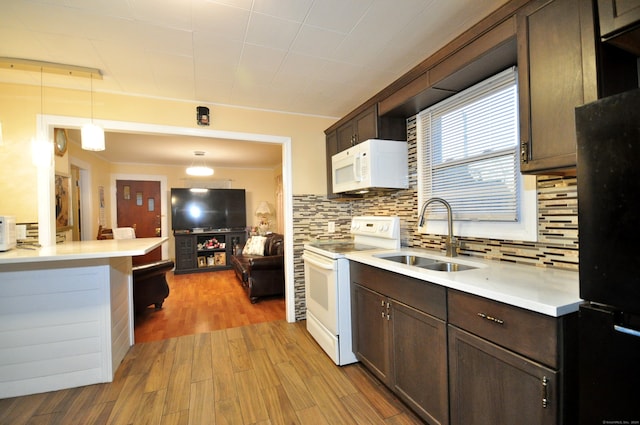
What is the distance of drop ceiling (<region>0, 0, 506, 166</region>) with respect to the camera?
A: 157 cm

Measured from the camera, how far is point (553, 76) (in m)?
1.15

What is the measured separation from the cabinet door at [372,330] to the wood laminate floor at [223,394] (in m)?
0.16

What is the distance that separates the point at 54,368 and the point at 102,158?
4575 millimetres

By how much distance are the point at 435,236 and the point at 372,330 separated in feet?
2.93

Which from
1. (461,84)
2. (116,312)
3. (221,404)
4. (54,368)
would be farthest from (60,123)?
(461,84)

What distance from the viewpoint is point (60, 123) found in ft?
7.88

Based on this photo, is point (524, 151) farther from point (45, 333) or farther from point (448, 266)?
point (45, 333)

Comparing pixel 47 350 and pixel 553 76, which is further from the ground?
pixel 553 76

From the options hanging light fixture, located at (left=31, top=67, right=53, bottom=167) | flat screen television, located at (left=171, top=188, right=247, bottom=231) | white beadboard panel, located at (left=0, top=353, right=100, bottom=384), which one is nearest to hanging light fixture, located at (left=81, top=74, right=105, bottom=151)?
hanging light fixture, located at (left=31, top=67, right=53, bottom=167)

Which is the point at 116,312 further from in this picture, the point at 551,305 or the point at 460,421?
the point at 551,305

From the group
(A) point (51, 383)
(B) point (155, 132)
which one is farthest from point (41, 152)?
(A) point (51, 383)

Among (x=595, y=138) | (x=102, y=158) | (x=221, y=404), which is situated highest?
(x=102, y=158)

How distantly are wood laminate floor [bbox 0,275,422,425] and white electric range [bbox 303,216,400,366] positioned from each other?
5.8 inches

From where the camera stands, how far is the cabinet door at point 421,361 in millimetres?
1331
